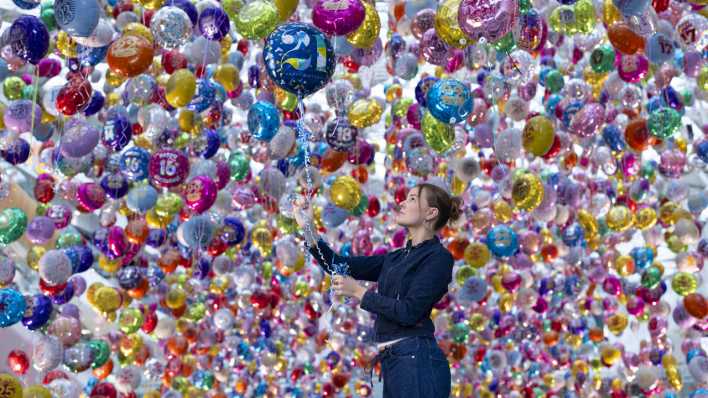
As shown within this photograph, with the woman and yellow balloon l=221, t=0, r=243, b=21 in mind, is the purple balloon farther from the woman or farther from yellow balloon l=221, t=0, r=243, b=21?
the woman

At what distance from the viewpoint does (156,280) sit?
19.5 ft

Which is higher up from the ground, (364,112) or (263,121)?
(263,121)

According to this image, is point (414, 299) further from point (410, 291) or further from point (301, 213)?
point (301, 213)

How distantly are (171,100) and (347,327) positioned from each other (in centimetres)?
380

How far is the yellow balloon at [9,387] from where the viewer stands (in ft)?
13.3

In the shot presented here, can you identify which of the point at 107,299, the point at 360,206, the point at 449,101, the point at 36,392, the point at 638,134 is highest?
the point at 449,101

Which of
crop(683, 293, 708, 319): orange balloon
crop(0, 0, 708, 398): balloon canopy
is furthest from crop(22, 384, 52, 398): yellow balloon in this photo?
crop(683, 293, 708, 319): orange balloon

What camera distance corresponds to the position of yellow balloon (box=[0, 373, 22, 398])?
4.06m

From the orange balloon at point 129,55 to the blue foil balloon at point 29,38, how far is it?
44 centimetres

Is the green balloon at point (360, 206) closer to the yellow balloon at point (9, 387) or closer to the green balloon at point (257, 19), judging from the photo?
the green balloon at point (257, 19)

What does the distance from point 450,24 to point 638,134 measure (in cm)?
190

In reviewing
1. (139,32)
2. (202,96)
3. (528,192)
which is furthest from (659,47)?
(139,32)

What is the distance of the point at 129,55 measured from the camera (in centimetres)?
384

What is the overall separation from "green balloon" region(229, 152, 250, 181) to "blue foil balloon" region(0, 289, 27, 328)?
1659 millimetres
